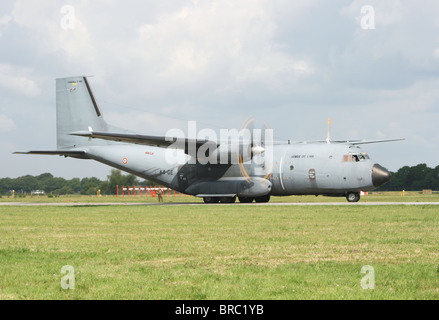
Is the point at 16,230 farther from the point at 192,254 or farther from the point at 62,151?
the point at 62,151

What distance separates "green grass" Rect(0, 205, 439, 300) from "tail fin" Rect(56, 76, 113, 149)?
22.2 m

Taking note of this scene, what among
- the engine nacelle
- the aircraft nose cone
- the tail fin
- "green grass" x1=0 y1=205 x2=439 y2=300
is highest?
the tail fin

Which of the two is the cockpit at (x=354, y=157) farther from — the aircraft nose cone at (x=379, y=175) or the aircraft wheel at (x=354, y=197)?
the aircraft wheel at (x=354, y=197)

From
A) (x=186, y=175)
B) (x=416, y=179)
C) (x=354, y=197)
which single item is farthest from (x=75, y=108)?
(x=416, y=179)

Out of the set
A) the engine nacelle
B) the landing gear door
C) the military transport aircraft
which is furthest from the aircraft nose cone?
the landing gear door

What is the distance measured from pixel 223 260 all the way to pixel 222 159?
1050 inches

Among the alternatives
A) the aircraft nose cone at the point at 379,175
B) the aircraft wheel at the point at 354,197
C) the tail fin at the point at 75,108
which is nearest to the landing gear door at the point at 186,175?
the tail fin at the point at 75,108

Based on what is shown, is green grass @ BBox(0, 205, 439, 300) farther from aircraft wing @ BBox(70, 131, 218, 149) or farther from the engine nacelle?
the engine nacelle

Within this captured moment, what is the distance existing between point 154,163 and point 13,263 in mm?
30238

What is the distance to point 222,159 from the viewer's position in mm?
38000

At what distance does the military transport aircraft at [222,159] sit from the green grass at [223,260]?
16011 millimetres

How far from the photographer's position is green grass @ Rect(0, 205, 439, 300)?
27.6 feet

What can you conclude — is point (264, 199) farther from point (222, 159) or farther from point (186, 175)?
point (186, 175)
